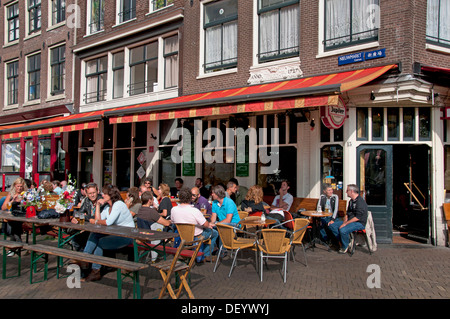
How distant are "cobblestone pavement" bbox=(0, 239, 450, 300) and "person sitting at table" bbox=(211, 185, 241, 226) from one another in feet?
2.48

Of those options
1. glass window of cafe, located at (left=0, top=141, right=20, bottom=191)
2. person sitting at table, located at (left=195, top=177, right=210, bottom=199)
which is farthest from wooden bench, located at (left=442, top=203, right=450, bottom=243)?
glass window of cafe, located at (left=0, top=141, right=20, bottom=191)

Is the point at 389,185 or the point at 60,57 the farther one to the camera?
the point at 60,57

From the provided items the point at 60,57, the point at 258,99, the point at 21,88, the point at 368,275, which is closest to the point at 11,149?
the point at 21,88

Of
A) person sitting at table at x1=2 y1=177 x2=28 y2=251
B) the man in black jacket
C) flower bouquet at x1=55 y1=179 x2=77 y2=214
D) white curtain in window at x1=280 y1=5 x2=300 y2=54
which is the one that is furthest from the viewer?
white curtain in window at x1=280 y1=5 x2=300 y2=54

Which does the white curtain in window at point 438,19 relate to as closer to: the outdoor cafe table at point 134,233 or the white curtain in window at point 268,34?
the white curtain in window at point 268,34

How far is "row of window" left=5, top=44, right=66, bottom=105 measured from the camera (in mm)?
16734

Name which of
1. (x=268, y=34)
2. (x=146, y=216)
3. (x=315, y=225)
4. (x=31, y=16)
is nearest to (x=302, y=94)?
(x=315, y=225)

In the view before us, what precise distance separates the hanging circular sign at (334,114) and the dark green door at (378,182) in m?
0.87

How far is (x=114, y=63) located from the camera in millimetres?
14672

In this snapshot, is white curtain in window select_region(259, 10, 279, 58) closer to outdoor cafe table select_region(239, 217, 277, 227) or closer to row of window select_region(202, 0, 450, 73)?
row of window select_region(202, 0, 450, 73)

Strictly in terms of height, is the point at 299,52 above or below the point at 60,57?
below

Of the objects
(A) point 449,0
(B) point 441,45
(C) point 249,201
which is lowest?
(C) point 249,201

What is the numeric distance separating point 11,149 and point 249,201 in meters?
16.1
